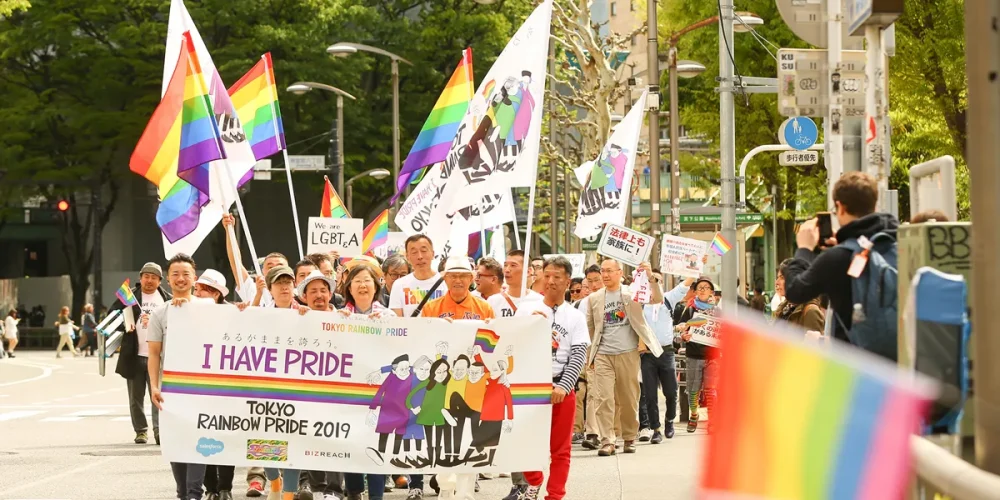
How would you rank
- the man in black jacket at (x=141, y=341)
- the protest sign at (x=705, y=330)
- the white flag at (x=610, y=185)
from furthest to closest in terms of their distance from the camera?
the white flag at (x=610, y=185)
the protest sign at (x=705, y=330)
the man in black jacket at (x=141, y=341)

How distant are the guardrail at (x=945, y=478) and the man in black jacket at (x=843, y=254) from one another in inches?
59.5

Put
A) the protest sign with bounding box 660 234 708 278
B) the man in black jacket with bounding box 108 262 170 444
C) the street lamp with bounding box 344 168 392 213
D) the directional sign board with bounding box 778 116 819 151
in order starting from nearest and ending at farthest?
1. the man in black jacket with bounding box 108 262 170 444
2. the protest sign with bounding box 660 234 708 278
3. the directional sign board with bounding box 778 116 819 151
4. the street lamp with bounding box 344 168 392 213

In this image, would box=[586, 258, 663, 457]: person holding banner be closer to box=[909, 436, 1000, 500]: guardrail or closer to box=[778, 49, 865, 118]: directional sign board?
box=[778, 49, 865, 118]: directional sign board

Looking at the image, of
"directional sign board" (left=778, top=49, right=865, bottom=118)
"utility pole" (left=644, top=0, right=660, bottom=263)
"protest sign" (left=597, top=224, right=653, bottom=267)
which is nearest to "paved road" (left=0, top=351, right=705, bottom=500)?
"protest sign" (left=597, top=224, right=653, bottom=267)

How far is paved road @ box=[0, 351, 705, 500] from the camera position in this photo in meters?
11.2

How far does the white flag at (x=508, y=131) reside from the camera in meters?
11.4

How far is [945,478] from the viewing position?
4.51 metres

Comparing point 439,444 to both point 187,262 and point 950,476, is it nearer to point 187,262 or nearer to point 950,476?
point 187,262

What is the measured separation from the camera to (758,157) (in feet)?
134

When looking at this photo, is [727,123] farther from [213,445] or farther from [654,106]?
[213,445]

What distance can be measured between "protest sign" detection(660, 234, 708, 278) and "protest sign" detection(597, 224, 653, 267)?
86 cm

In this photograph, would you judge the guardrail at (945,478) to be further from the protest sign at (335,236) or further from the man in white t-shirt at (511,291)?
the protest sign at (335,236)

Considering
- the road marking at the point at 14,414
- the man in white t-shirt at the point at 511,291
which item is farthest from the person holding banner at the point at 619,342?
the road marking at the point at 14,414

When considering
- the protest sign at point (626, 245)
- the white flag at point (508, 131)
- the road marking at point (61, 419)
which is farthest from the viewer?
the road marking at point (61, 419)
